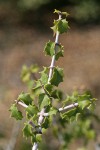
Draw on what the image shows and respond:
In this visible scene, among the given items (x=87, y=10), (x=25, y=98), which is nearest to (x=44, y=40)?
(x=87, y=10)

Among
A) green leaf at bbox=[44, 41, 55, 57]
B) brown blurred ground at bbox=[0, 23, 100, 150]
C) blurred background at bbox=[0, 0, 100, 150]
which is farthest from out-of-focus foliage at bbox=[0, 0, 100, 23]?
green leaf at bbox=[44, 41, 55, 57]

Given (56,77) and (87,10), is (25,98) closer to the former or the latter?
(56,77)

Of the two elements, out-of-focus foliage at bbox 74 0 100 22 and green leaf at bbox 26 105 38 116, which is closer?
green leaf at bbox 26 105 38 116

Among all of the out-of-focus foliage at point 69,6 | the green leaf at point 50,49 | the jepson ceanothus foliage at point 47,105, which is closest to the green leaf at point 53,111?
the jepson ceanothus foliage at point 47,105

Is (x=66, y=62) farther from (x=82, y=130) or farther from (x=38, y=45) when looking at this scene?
(x=82, y=130)

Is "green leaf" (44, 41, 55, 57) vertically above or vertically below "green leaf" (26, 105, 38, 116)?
above

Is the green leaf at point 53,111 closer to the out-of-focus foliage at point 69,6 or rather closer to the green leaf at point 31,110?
the green leaf at point 31,110

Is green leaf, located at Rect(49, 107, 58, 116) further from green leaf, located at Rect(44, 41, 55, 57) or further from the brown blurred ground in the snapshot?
the brown blurred ground
